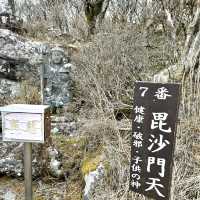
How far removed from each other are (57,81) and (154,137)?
10.1 feet

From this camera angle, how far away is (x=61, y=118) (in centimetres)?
458

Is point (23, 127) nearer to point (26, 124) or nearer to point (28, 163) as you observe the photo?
point (26, 124)

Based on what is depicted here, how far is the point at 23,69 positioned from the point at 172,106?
3415 mm

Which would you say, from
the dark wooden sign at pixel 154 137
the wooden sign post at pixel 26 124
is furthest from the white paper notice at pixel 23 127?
the dark wooden sign at pixel 154 137

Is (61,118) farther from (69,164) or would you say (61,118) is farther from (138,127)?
(138,127)

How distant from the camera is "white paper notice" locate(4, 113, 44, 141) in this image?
8.36ft

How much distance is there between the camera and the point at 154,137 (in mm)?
2184

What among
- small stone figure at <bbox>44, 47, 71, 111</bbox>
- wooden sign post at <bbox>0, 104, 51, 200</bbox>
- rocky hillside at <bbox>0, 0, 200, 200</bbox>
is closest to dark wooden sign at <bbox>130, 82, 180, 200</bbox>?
rocky hillside at <bbox>0, 0, 200, 200</bbox>

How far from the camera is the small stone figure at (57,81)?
5008mm

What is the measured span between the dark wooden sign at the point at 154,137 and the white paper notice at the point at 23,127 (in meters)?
0.69

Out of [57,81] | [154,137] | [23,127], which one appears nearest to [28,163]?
[23,127]

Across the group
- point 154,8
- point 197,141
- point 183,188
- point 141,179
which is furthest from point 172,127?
point 154,8

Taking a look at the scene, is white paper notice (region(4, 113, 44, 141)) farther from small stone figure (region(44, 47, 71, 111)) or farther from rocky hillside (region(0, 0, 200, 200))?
small stone figure (region(44, 47, 71, 111))

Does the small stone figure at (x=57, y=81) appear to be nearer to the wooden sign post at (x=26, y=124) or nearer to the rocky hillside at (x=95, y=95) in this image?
the rocky hillside at (x=95, y=95)
